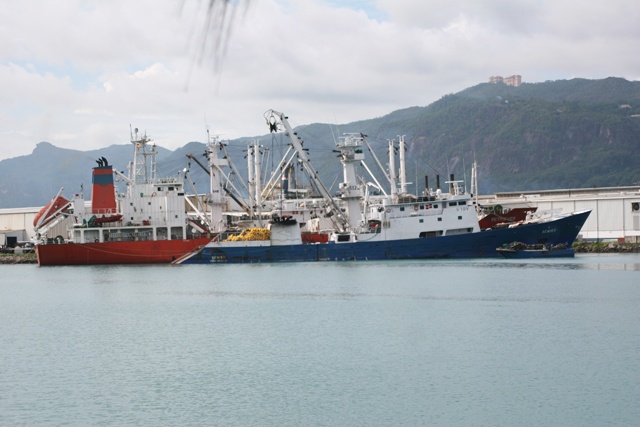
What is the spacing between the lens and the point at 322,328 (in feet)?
80.8

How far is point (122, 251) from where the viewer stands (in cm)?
5731

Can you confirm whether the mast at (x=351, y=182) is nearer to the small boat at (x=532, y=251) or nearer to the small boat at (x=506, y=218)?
the small boat at (x=506, y=218)

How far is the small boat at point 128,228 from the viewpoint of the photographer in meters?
57.1

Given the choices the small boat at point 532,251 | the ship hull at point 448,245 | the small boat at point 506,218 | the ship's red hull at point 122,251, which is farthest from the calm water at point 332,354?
the small boat at point 506,218

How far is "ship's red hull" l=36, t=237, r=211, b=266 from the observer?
56875 millimetres

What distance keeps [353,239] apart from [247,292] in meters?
19.3

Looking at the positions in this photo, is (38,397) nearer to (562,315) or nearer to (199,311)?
(199,311)

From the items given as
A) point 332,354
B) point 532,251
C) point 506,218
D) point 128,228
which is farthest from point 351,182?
point 332,354

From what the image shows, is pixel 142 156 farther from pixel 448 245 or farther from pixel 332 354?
pixel 332 354

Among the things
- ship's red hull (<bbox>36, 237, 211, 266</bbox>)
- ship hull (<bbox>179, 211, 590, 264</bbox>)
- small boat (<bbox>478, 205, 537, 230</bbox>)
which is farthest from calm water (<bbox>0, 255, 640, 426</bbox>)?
small boat (<bbox>478, 205, 537, 230</bbox>)

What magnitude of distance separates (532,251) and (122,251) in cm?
2838

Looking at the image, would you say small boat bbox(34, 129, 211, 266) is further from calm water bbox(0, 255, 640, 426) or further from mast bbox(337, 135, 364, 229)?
calm water bbox(0, 255, 640, 426)

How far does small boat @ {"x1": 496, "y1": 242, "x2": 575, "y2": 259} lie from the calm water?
497 inches

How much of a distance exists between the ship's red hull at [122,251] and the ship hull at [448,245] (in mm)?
7223
